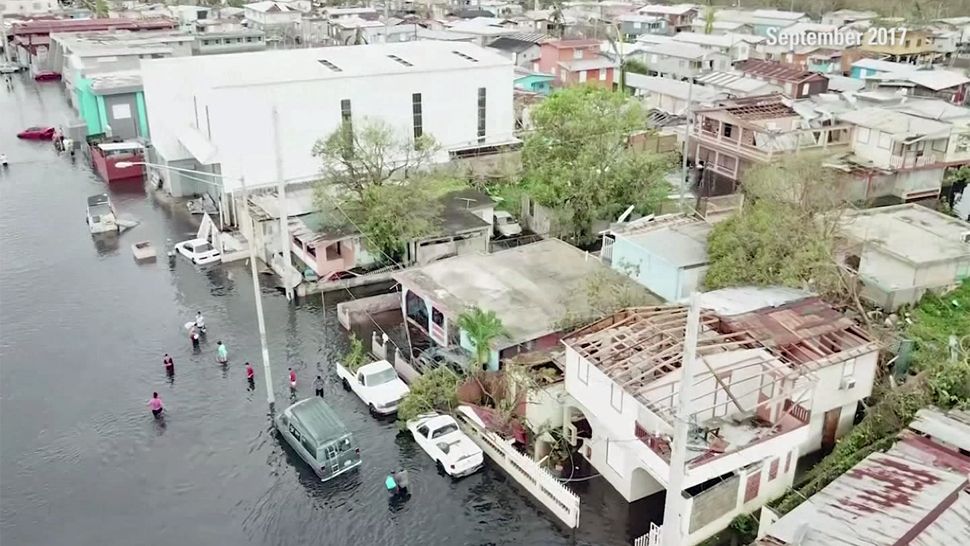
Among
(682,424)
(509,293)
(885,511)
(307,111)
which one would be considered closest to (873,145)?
(509,293)

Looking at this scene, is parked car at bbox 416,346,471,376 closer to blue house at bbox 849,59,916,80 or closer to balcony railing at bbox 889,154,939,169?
balcony railing at bbox 889,154,939,169

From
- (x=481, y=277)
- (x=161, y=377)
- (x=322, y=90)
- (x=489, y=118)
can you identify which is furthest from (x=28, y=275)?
(x=489, y=118)

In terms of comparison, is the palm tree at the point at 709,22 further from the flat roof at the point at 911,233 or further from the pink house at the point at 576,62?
the flat roof at the point at 911,233

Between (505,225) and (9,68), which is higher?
(9,68)

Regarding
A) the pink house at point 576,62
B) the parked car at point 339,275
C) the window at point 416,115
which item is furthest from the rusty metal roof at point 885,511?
the pink house at point 576,62

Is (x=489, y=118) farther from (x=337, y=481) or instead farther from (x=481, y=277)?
(x=337, y=481)

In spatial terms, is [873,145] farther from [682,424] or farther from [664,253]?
[682,424]
